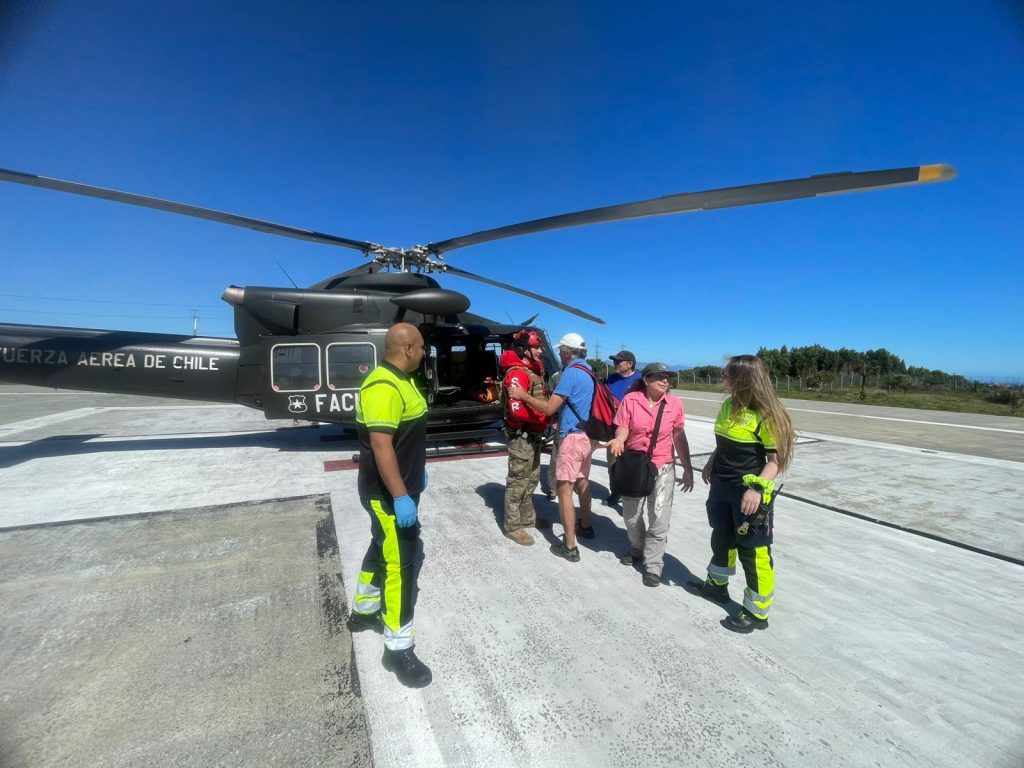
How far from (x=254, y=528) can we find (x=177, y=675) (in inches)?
74.1

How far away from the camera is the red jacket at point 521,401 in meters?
3.55

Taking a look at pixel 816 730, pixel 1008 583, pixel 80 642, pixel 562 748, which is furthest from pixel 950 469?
pixel 80 642

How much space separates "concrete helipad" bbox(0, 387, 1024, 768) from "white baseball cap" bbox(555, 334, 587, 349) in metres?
1.76

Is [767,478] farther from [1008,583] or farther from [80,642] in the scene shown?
[80,642]

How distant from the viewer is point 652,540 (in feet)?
9.95

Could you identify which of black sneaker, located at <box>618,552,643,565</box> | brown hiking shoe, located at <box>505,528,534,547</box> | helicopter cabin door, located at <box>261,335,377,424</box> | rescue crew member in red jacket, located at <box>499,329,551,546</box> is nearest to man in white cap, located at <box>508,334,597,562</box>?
rescue crew member in red jacket, located at <box>499,329,551,546</box>

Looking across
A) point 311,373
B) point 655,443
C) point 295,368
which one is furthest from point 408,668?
point 295,368

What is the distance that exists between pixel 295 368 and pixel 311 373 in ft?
0.83

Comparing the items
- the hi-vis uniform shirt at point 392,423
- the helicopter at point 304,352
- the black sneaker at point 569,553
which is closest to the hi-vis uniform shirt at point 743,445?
the black sneaker at point 569,553

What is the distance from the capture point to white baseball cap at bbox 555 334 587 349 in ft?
12.1

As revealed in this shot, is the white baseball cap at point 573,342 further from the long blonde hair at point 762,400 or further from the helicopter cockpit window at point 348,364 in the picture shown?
the helicopter cockpit window at point 348,364

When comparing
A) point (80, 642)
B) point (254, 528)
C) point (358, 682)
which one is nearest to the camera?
point (358, 682)

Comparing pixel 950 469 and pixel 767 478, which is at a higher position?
pixel 767 478

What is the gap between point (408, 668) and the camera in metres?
2.07
